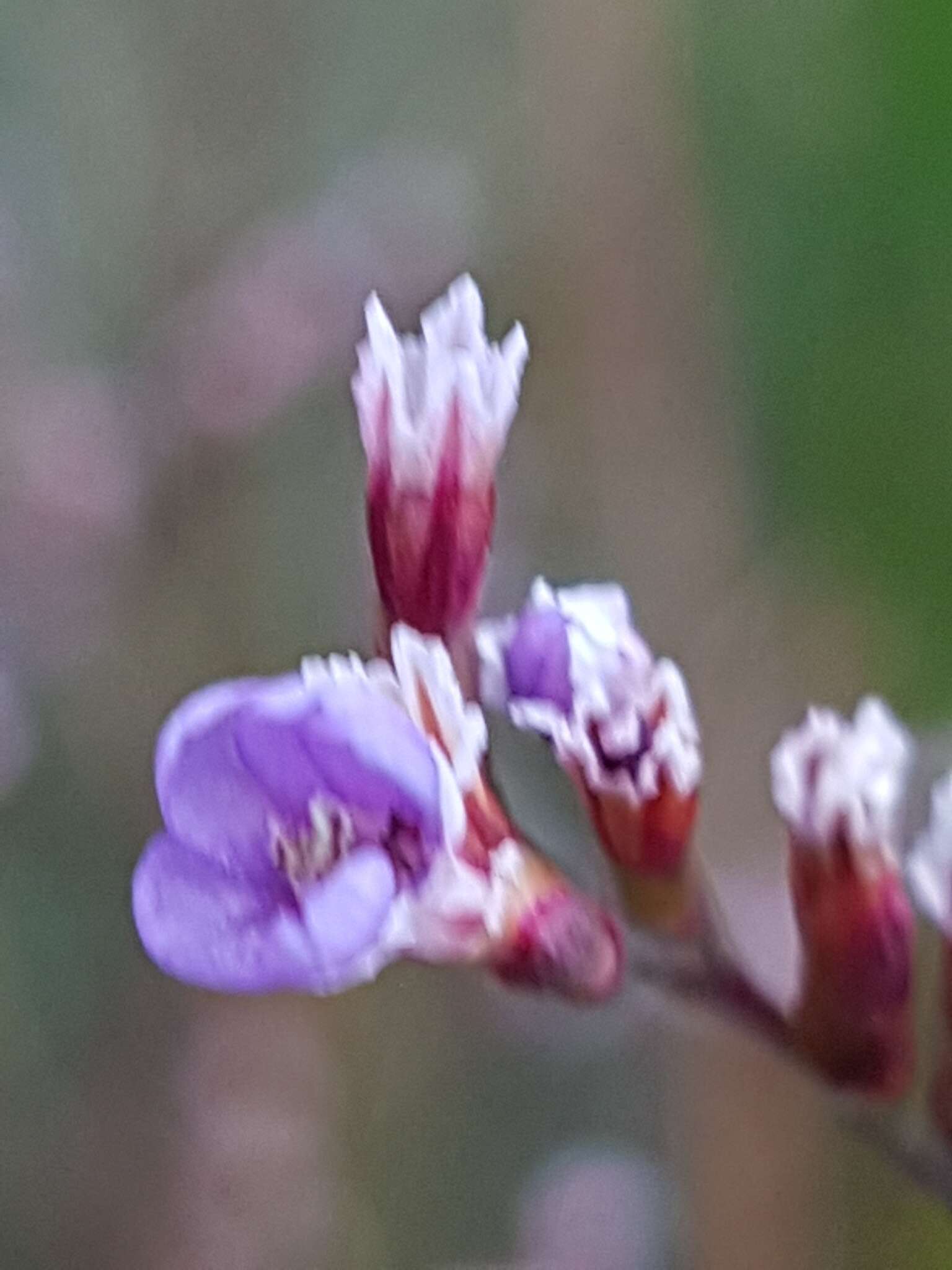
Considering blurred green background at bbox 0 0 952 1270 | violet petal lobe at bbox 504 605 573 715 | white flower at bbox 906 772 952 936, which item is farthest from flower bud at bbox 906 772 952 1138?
blurred green background at bbox 0 0 952 1270

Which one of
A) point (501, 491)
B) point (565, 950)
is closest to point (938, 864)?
point (565, 950)

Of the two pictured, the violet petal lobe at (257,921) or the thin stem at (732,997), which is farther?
the thin stem at (732,997)

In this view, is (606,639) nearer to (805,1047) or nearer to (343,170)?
(805,1047)

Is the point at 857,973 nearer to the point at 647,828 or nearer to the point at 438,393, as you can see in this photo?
the point at 647,828

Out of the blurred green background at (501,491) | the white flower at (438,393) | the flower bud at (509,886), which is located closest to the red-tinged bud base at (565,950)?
the flower bud at (509,886)

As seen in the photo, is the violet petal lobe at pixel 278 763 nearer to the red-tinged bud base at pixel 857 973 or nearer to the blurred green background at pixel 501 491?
the red-tinged bud base at pixel 857 973

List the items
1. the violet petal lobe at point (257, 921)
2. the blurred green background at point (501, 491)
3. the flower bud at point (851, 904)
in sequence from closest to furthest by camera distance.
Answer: the violet petal lobe at point (257, 921) → the flower bud at point (851, 904) → the blurred green background at point (501, 491)

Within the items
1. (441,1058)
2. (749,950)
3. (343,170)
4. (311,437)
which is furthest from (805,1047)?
(343,170)

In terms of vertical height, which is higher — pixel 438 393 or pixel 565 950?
pixel 438 393
